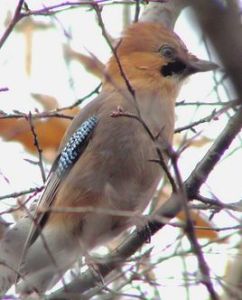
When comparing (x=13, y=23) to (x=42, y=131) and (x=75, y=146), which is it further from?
(x=42, y=131)

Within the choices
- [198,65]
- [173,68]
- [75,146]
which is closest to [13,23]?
[75,146]

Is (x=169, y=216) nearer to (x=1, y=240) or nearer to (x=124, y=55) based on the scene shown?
(x=1, y=240)

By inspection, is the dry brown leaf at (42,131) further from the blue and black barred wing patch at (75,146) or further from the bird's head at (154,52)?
the bird's head at (154,52)

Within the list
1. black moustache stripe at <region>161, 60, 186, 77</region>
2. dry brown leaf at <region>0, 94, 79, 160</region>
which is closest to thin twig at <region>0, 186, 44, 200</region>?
dry brown leaf at <region>0, 94, 79, 160</region>

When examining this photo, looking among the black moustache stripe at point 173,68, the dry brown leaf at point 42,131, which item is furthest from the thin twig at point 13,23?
the black moustache stripe at point 173,68

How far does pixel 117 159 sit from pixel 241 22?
362 cm

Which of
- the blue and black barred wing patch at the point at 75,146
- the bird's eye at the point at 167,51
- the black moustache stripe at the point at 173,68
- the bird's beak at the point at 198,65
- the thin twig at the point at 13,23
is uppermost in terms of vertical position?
the bird's eye at the point at 167,51

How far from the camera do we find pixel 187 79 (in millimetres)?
5727

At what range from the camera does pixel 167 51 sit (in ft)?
19.2

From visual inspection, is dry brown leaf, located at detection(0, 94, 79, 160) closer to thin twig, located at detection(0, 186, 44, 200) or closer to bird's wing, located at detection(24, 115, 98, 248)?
bird's wing, located at detection(24, 115, 98, 248)

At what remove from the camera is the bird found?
4988 millimetres

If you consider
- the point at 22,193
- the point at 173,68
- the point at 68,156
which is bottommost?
the point at 22,193

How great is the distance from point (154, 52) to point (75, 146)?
115 centimetres

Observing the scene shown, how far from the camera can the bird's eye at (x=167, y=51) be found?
5.83m
